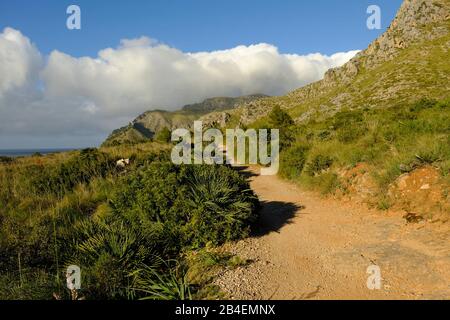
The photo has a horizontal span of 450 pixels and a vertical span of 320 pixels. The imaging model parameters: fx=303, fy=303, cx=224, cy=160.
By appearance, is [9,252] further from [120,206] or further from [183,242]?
[183,242]

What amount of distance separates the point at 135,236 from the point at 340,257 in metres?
3.91

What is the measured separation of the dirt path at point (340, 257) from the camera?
462 centimetres

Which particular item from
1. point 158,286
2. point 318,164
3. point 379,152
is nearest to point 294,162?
point 318,164

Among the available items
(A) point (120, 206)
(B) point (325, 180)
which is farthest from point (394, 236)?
(A) point (120, 206)

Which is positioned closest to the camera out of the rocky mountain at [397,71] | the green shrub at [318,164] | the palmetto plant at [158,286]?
the palmetto plant at [158,286]

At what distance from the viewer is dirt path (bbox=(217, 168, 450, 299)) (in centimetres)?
462

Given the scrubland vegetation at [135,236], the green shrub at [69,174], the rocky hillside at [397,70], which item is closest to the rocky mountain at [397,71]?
the rocky hillside at [397,70]

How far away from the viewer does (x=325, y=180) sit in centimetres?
1067

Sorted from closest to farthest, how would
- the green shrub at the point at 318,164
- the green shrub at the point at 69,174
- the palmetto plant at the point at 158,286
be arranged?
the palmetto plant at the point at 158,286 → the green shrub at the point at 69,174 → the green shrub at the point at 318,164

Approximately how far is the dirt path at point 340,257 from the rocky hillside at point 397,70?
95.5ft

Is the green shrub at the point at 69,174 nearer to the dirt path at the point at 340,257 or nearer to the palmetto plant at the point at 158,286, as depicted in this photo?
the palmetto plant at the point at 158,286

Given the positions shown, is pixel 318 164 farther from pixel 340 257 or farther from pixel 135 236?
pixel 135 236

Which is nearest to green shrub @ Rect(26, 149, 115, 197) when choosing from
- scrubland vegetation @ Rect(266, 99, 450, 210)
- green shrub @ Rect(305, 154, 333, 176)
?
scrubland vegetation @ Rect(266, 99, 450, 210)

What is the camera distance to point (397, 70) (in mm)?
49312
